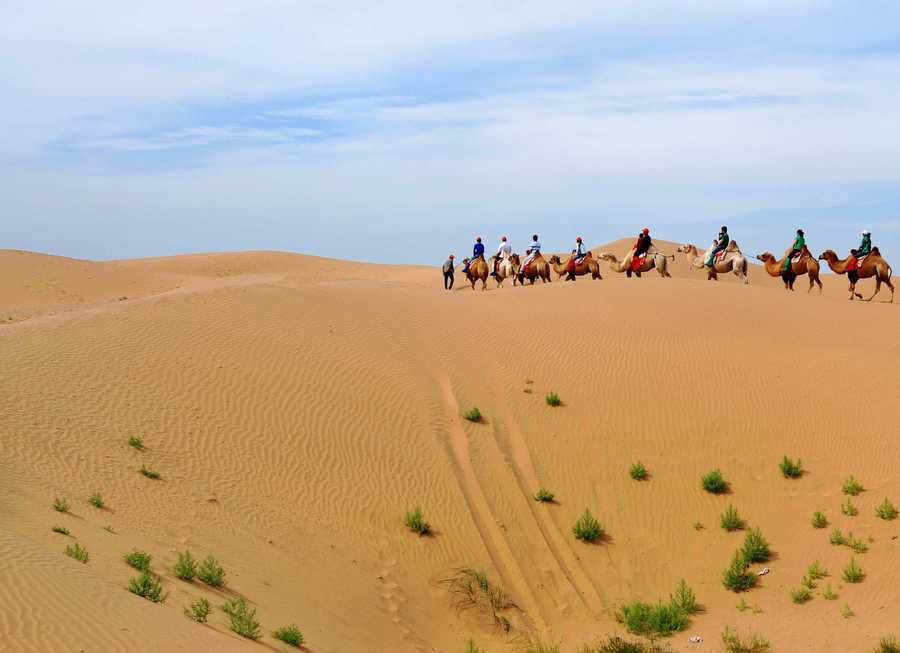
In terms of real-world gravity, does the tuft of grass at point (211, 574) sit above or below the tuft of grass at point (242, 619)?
above

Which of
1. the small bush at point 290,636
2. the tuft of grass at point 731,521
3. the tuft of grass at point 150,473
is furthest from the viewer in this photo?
the tuft of grass at point 731,521

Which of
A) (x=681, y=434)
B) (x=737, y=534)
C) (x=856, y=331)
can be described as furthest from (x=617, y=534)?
(x=856, y=331)

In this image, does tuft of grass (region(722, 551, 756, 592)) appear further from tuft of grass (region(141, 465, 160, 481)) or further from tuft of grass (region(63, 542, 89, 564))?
tuft of grass (region(63, 542, 89, 564))

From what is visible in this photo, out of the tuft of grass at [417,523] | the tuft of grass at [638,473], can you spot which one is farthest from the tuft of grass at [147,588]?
the tuft of grass at [638,473]

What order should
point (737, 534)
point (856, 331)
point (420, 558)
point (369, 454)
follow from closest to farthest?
point (420, 558), point (737, 534), point (369, 454), point (856, 331)

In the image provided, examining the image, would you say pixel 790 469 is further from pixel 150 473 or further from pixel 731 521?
pixel 150 473

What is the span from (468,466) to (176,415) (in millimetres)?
5105

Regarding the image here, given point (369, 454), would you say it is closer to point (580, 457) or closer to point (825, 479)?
point (580, 457)

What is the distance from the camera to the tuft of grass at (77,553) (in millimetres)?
10688

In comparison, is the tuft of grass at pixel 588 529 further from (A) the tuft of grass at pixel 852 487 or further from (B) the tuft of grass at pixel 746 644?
(A) the tuft of grass at pixel 852 487

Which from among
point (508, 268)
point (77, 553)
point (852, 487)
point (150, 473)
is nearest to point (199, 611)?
point (77, 553)

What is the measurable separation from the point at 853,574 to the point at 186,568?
372 inches

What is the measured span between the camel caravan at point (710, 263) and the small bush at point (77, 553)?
26.5 meters

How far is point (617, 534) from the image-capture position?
16.3m
